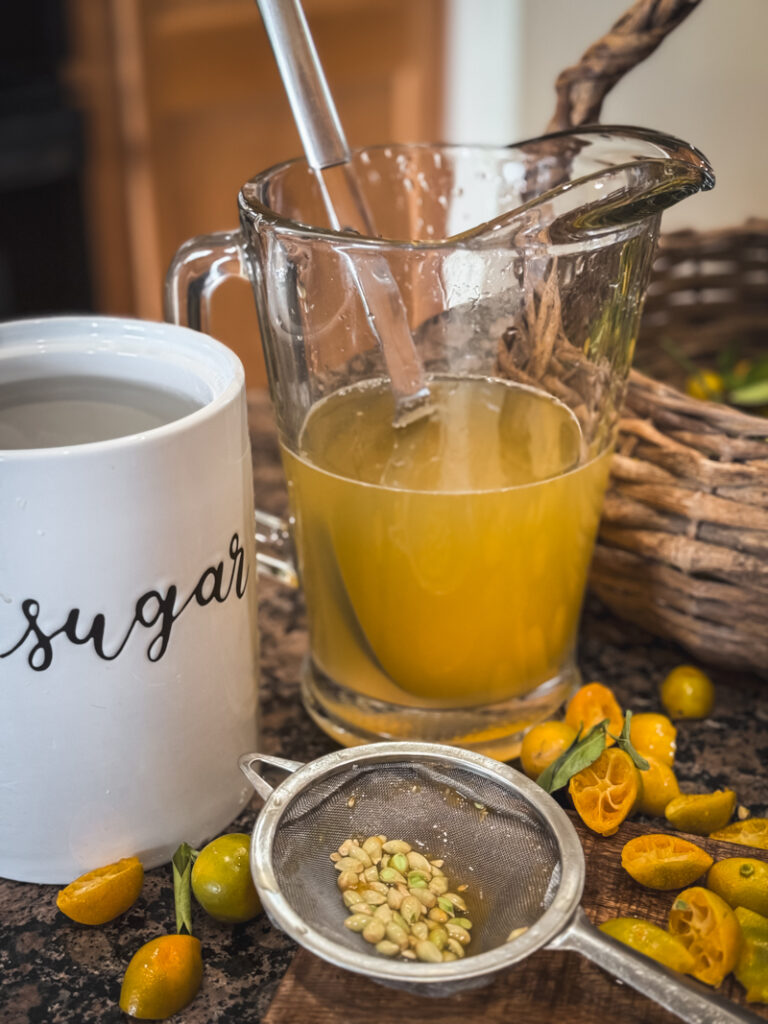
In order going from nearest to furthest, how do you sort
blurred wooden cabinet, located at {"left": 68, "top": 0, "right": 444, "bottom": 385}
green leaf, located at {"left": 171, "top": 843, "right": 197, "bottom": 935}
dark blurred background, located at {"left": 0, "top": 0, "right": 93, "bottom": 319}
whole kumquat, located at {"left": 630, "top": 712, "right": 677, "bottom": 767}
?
1. green leaf, located at {"left": 171, "top": 843, "right": 197, "bottom": 935}
2. whole kumquat, located at {"left": 630, "top": 712, "right": 677, "bottom": 767}
3. dark blurred background, located at {"left": 0, "top": 0, "right": 93, "bottom": 319}
4. blurred wooden cabinet, located at {"left": 68, "top": 0, "right": 444, "bottom": 385}

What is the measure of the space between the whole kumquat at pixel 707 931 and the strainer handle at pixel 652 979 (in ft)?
0.13

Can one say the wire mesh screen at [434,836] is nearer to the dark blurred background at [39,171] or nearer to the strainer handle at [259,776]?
the strainer handle at [259,776]

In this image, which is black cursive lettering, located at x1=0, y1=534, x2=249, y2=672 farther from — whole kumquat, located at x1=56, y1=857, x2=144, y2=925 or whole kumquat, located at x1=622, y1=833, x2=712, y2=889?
whole kumquat, located at x1=622, y1=833, x2=712, y2=889

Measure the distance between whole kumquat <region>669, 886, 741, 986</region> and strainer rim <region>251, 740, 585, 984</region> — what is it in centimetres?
6

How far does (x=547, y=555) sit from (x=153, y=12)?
1807 mm

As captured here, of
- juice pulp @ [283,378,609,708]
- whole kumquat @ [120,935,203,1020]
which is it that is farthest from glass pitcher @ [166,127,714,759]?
whole kumquat @ [120,935,203,1020]

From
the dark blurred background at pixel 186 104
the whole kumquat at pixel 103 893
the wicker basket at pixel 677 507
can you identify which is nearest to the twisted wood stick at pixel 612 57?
the wicker basket at pixel 677 507

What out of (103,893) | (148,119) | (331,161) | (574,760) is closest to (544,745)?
(574,760)

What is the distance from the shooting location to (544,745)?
2.03 feet

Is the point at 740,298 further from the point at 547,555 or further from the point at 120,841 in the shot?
the point at 120,841

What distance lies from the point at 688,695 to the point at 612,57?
40 cm

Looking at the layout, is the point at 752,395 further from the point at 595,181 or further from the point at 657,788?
the point at 657,788

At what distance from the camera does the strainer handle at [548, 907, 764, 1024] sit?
435 mm

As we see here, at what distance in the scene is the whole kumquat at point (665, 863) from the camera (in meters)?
0.53
